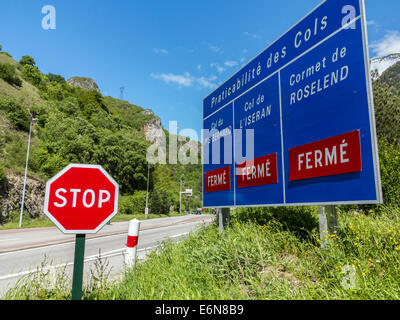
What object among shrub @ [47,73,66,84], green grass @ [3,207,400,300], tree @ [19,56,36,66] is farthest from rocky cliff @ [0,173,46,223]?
shrub @ [47,73,66,84]

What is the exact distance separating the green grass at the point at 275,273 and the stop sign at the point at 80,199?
1168 millimetres

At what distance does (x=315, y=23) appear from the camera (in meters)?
4.31

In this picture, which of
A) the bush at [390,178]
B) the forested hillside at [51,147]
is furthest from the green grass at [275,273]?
the forested hillside at [51,147]

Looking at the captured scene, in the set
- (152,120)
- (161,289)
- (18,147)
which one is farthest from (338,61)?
(152,120)

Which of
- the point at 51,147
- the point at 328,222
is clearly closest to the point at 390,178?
the point at 328,222

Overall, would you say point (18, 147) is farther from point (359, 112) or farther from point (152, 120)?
point (152, 120)

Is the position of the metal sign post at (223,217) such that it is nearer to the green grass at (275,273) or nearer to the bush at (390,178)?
the green grass at (275,273)

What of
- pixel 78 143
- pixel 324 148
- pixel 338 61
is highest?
pixel 78 143

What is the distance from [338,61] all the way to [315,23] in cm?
98

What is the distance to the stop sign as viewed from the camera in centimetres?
212

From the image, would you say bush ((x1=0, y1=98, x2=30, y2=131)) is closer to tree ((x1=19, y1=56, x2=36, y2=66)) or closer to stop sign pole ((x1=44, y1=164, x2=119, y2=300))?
stop sign pole ((x1=44, y1=164, x2=119, y2=300))

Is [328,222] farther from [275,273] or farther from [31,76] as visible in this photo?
[31,76]

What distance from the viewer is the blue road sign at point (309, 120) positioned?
132 inches
